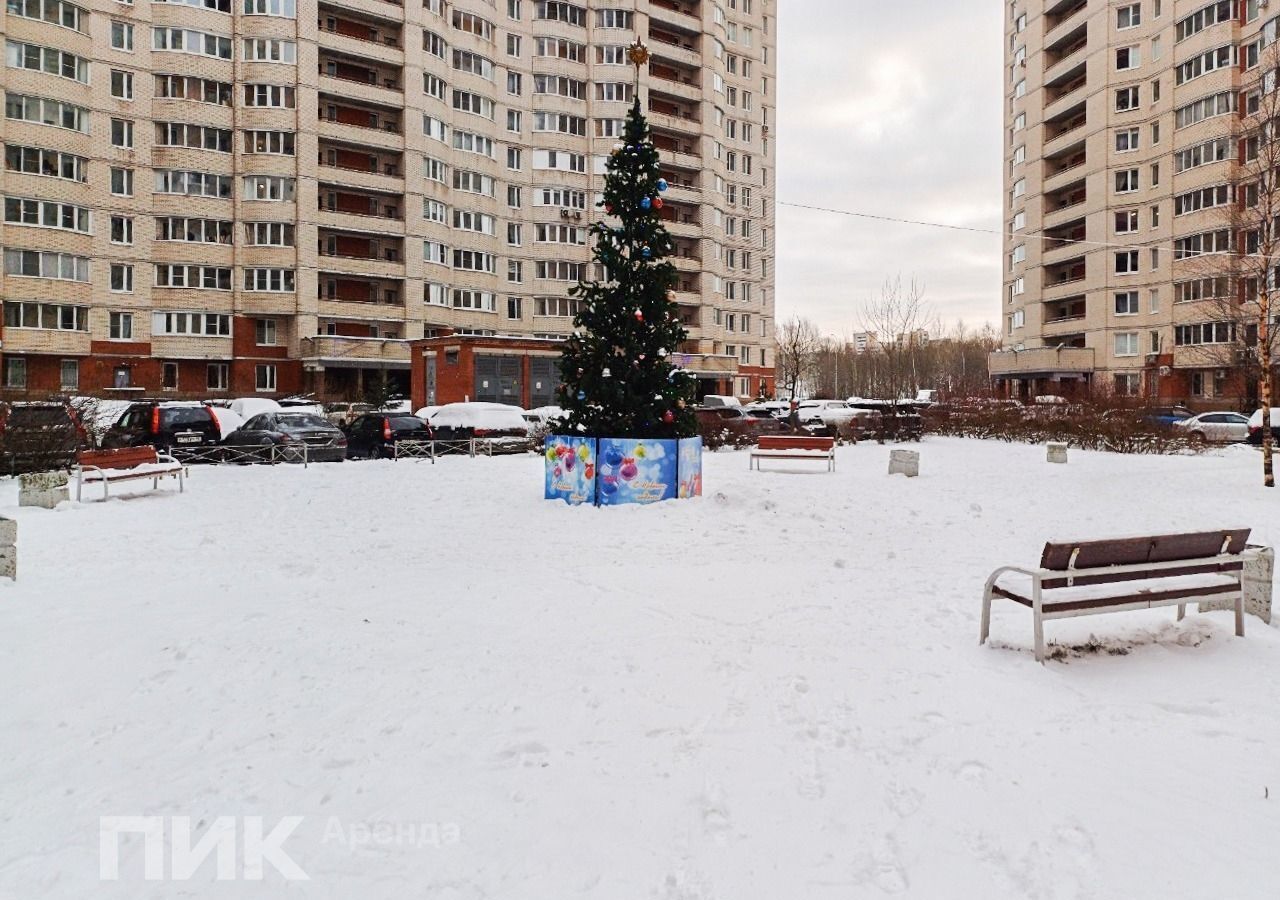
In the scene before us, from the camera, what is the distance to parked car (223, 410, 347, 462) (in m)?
20.8

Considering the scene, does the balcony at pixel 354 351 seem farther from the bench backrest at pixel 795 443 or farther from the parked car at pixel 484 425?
the bench backrest at pixel 795 443

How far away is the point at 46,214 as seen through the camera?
1672 inches

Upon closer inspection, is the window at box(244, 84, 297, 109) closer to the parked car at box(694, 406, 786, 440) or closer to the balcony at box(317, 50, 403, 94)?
the balcony at box(317, 50, 403, 94)

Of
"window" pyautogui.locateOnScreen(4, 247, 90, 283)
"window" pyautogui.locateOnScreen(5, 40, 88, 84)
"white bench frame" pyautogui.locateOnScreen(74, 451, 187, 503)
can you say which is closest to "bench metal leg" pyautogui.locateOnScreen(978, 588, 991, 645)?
"white bench frame" pyautogui.locateOnScreen(74, 451, 187, 503)

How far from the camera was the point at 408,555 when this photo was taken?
30.6 feet

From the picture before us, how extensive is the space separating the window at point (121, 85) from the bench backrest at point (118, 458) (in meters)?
42.3

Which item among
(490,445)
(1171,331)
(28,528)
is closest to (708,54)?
(1171,331)

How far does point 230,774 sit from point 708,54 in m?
71.3

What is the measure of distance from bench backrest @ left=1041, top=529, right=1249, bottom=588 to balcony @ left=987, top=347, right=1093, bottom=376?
53467 millimetres

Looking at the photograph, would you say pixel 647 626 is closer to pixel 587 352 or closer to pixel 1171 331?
pixel 587 352

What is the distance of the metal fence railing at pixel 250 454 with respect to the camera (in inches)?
768

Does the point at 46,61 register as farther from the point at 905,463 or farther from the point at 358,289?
the point at 905,463

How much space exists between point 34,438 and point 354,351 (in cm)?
3291

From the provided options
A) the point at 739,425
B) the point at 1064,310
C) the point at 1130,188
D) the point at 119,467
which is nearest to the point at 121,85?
the point at 739,425
